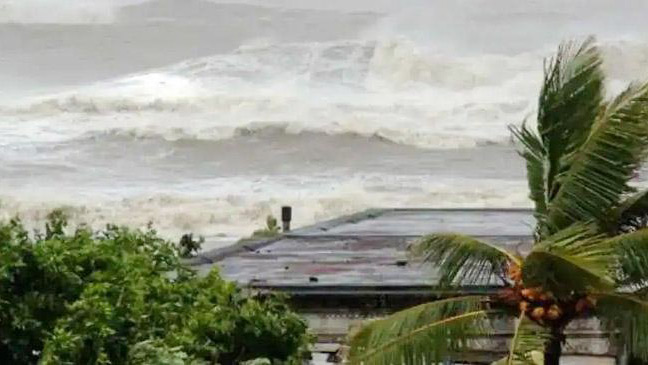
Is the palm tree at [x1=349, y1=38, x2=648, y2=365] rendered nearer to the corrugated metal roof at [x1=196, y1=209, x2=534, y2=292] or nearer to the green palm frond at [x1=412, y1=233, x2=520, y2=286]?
the green palm frond at [x1=412, y1=233, x2=520, y2=286]

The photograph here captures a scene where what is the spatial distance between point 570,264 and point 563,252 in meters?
0.11

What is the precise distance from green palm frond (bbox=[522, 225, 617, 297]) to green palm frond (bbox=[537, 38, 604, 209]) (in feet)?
2.45

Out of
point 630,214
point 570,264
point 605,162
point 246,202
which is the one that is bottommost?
point 570,264

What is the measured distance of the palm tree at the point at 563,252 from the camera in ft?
27.3

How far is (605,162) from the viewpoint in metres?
8.70

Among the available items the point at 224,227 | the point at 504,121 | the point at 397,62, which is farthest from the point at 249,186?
the point at 397,62

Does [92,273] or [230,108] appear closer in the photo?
[92,273]

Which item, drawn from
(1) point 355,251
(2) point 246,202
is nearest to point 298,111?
(2) point 246,202

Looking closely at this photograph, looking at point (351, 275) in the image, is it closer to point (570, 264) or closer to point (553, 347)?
point (553, 347)

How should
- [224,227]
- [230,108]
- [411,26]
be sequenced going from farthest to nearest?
1. [411,26]
2. [230,108]
3. [224,227]

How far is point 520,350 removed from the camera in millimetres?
8211

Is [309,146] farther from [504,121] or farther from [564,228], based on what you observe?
[564,228]

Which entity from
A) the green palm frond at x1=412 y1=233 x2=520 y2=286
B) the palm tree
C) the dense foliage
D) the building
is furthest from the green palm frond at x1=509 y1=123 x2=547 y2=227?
the dense foliage

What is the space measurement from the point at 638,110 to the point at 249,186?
3194cm
